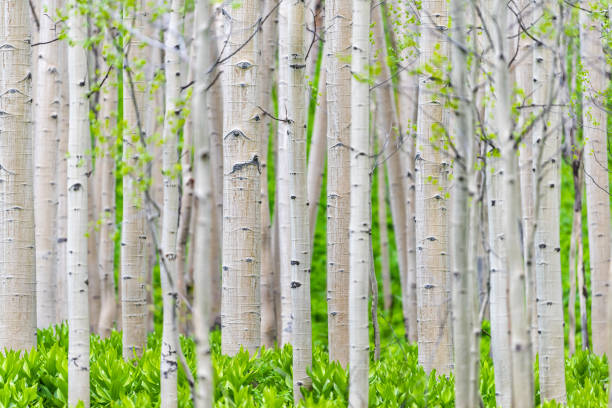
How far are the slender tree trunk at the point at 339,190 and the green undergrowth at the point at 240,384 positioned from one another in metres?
0.34

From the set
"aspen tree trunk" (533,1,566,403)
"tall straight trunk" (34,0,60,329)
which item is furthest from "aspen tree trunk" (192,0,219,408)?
"tall straight trunk" (34,0,60,329)

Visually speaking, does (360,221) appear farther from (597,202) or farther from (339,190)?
(597,202)

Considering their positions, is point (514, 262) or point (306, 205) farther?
point (306, 205)

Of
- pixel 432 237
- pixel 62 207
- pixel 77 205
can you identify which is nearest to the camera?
pixel 77 205

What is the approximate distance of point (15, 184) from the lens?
6.06 meters

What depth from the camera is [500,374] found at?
483 centimetres

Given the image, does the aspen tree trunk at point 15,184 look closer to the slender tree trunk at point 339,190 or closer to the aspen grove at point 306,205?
the aspen grove at point 306,205

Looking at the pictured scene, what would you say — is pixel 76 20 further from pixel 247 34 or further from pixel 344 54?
pixel 344 54

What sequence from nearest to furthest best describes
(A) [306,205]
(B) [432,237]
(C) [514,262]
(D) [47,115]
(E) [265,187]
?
(C) [514,262] < (A) [306,205] < (B) [432,237] < (D) [47,115] < (E) [265,187]

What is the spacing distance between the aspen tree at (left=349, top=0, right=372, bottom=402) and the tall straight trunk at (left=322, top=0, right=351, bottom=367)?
1893mm

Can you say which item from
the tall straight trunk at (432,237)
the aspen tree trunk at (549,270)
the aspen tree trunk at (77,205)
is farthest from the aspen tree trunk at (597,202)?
the aspen tree trunk at (77,205)

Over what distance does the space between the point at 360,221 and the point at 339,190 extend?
6.53 ft

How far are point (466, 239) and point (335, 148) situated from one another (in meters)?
2.59

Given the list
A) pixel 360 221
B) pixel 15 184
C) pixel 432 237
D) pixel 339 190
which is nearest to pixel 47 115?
pixel 15 184
